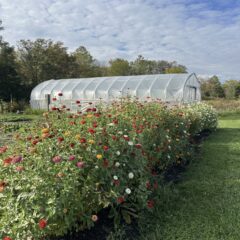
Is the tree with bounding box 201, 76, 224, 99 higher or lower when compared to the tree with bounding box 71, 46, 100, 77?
lower

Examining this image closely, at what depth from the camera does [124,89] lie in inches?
606

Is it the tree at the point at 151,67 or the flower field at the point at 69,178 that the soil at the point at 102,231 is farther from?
the tree at the point at 151,67

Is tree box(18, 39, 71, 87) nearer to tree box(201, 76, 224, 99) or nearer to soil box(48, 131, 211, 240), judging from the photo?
tree box(201, 76, 224, 99)

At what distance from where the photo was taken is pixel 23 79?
964 inches

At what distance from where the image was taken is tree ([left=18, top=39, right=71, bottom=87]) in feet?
83.7

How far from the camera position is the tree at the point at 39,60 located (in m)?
25.5

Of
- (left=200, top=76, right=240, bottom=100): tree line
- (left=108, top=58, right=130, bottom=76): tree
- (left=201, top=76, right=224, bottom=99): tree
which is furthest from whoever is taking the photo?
(left=108, top=58, right=130, bottom=76): tree

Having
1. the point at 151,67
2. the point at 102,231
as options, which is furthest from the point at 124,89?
the point at 151,67

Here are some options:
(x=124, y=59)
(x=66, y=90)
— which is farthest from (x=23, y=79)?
(x=124, y=59)

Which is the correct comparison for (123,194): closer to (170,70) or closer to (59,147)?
(59,147)

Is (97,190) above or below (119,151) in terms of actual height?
below

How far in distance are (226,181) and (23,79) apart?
23161mm

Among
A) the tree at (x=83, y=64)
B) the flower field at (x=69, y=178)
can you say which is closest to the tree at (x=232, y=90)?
the tree at (x=83, y=64)

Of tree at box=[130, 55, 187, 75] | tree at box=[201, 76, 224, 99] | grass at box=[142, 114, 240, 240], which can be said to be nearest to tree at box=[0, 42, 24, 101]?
tree at box=[130, 55, 187, 75]
